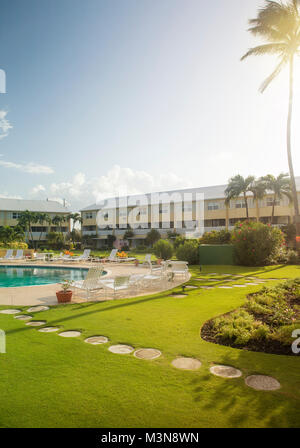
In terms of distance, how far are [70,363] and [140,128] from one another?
16.4 m

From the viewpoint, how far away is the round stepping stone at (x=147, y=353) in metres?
4.81

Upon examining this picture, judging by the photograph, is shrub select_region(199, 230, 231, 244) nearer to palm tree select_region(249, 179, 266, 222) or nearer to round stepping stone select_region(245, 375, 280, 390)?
palm tree select_region(249, 179, 266, 222)

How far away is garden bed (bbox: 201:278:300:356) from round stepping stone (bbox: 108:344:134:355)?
153 centimetres

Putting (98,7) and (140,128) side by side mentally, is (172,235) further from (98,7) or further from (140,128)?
(98,7)

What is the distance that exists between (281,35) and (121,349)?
2284 centimetres

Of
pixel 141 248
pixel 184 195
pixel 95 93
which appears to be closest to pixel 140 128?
pixel 95 93

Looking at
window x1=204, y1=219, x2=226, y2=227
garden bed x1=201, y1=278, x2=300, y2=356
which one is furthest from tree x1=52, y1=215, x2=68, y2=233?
garden bed x1=201, y1=278, x2=300, y2=356

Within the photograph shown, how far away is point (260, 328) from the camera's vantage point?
5.57 metres

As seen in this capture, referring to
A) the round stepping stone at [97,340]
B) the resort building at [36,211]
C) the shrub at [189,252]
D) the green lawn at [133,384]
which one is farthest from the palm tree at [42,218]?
the round stepping stone at [97,340]

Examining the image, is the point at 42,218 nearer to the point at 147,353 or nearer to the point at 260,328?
the point at 147,353

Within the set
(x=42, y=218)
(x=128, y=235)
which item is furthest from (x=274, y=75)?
(x=42, y=218)

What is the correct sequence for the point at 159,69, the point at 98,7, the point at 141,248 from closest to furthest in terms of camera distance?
the point at 98,7 < the point at 159,69 < the point at 141,248

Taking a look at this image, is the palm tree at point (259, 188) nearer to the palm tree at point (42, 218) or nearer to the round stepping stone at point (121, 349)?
the round stepping stone at point (121, 349)

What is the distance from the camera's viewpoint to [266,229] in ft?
64.0
